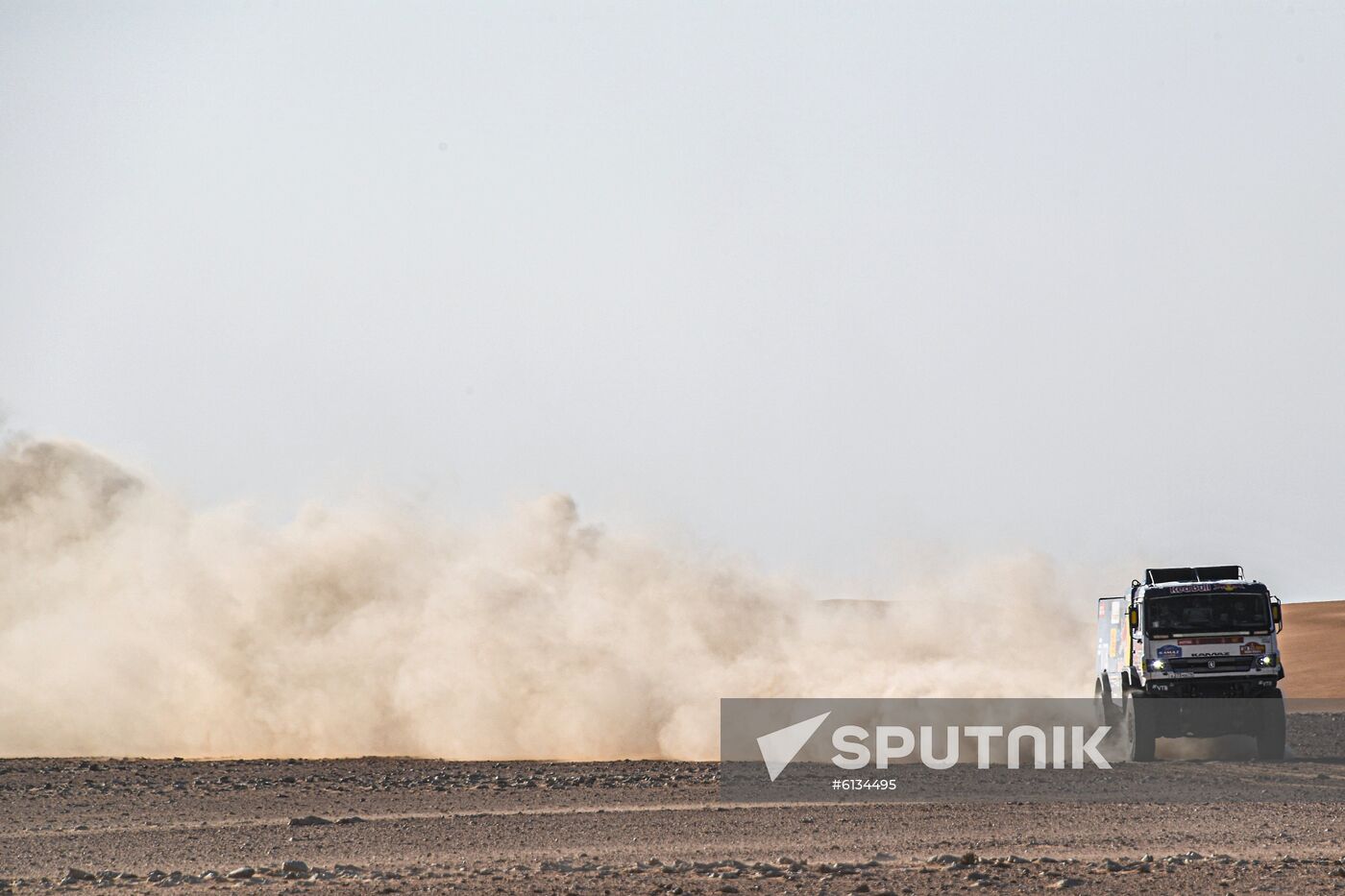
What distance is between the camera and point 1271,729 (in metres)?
28.6

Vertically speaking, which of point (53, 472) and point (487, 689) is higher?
point (53, 472)

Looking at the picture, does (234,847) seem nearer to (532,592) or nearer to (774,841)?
(774,841)

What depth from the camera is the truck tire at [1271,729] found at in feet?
93.5

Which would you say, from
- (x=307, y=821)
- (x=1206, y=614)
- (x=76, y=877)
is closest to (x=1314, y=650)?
(x=1206, y=614)

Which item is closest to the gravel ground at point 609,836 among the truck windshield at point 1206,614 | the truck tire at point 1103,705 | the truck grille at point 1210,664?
the truck grille at point 1210,664

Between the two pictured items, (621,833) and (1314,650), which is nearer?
(621,833)

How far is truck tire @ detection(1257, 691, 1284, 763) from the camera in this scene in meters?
28.5

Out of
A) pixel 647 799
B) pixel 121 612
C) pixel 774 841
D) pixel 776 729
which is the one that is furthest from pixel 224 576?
pixel 774 841

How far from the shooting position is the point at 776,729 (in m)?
32.2

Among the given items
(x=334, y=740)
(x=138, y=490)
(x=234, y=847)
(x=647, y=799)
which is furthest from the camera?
(x=138, y=490)

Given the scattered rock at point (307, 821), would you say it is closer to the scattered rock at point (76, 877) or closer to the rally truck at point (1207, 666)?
the scattered rock at point (76, 877)

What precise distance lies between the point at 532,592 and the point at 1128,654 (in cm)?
1506

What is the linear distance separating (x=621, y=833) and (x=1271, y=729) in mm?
14948

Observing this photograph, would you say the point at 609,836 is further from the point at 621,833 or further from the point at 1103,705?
the point at 1103,705
